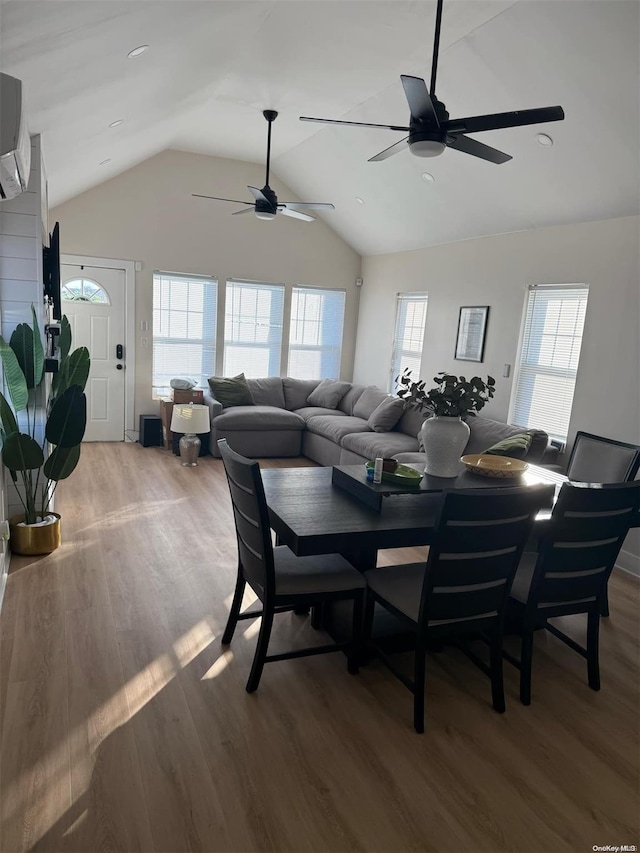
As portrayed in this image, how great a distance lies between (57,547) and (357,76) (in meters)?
4.03

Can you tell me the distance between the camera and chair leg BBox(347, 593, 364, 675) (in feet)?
8.56

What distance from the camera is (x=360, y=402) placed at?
6930mm

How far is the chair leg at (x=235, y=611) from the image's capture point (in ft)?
9.03

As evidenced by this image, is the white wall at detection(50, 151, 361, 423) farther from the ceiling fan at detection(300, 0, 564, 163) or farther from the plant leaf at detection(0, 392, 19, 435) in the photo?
the ceiling fan at detection(300, 0, 564, 163)

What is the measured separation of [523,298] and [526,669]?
368cm

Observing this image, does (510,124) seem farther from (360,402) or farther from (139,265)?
(139,265)

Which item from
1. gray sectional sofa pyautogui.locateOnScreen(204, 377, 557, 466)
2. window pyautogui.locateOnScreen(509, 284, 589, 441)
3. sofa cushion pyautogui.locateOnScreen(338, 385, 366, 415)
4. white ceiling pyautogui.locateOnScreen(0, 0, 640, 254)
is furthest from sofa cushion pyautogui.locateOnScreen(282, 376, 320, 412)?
window pyautogui.locateOnScreen(509, 284, 589, 441)

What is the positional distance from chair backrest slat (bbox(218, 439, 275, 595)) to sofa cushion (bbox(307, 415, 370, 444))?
11.8 ft

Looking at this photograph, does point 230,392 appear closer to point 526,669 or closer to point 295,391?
point 295,391

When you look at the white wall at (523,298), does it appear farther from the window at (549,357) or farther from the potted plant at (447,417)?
the potted plant at (447,417)

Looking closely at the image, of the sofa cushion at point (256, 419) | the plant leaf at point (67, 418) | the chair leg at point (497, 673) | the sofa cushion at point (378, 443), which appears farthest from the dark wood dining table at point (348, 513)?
the sofa cushion at point (256, 419)

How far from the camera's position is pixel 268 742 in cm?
221

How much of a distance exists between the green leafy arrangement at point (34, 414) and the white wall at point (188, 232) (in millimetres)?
3103

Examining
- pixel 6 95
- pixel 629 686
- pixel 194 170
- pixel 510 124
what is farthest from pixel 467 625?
pixel 194 170
